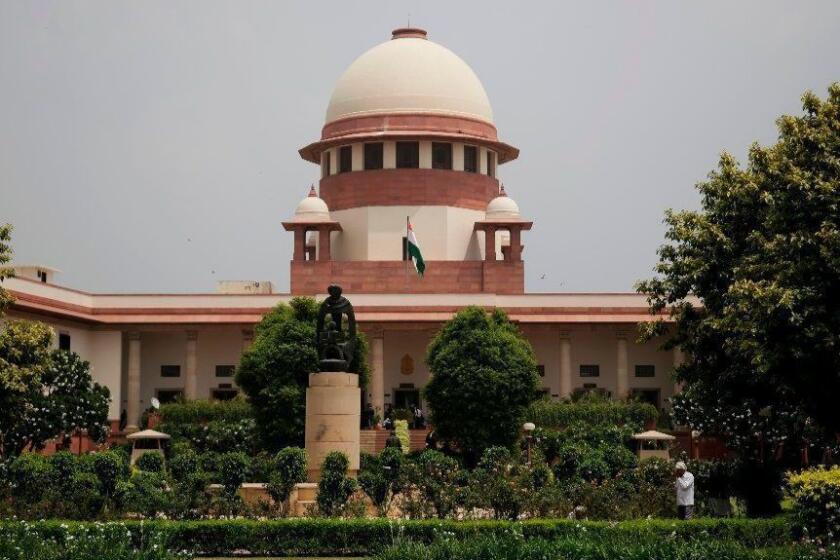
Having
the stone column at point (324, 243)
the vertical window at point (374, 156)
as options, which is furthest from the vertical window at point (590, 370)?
the vertical window at point (374, 156)

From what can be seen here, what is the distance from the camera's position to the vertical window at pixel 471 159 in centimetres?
5762

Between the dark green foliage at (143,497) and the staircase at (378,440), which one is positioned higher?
the staircase at (378,440)

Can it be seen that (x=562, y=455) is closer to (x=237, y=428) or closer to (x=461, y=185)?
(x=237, y=428)

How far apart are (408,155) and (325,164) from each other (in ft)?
11.5

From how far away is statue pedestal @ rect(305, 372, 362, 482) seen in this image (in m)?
29.6

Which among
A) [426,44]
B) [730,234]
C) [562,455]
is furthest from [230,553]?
[426,44]

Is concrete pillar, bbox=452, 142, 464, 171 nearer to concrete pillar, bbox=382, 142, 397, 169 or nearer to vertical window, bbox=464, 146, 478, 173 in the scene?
vertical window, bbox=464, 146, 478, 173

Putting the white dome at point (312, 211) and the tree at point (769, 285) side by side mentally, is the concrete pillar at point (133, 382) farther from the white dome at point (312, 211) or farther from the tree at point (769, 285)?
the tree at point (769, 285)

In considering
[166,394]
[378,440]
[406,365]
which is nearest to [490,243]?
[406,365]

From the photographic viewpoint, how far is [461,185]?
57219mm

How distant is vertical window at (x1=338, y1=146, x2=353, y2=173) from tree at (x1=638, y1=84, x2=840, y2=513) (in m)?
25.7

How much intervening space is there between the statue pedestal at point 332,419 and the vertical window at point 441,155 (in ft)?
91.3

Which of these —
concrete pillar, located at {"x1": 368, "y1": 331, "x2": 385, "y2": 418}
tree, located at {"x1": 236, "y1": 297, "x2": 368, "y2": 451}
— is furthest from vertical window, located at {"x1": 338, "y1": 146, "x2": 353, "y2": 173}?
tree, located at {"x1": 236, "y1": 297, "x2": 368, "y2": 451}

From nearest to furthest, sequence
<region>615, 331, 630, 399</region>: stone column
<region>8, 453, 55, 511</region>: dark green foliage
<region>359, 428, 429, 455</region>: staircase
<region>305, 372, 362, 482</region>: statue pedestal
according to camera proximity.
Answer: <region>8, 453, 55, 511</region>: dark green foliage → <region>305, 372, 362, 482</region>: statue pedestal → <region>359, 428, 429, 455</region>: staircase → <region>615, 331, 630, 399</region>: stone column
